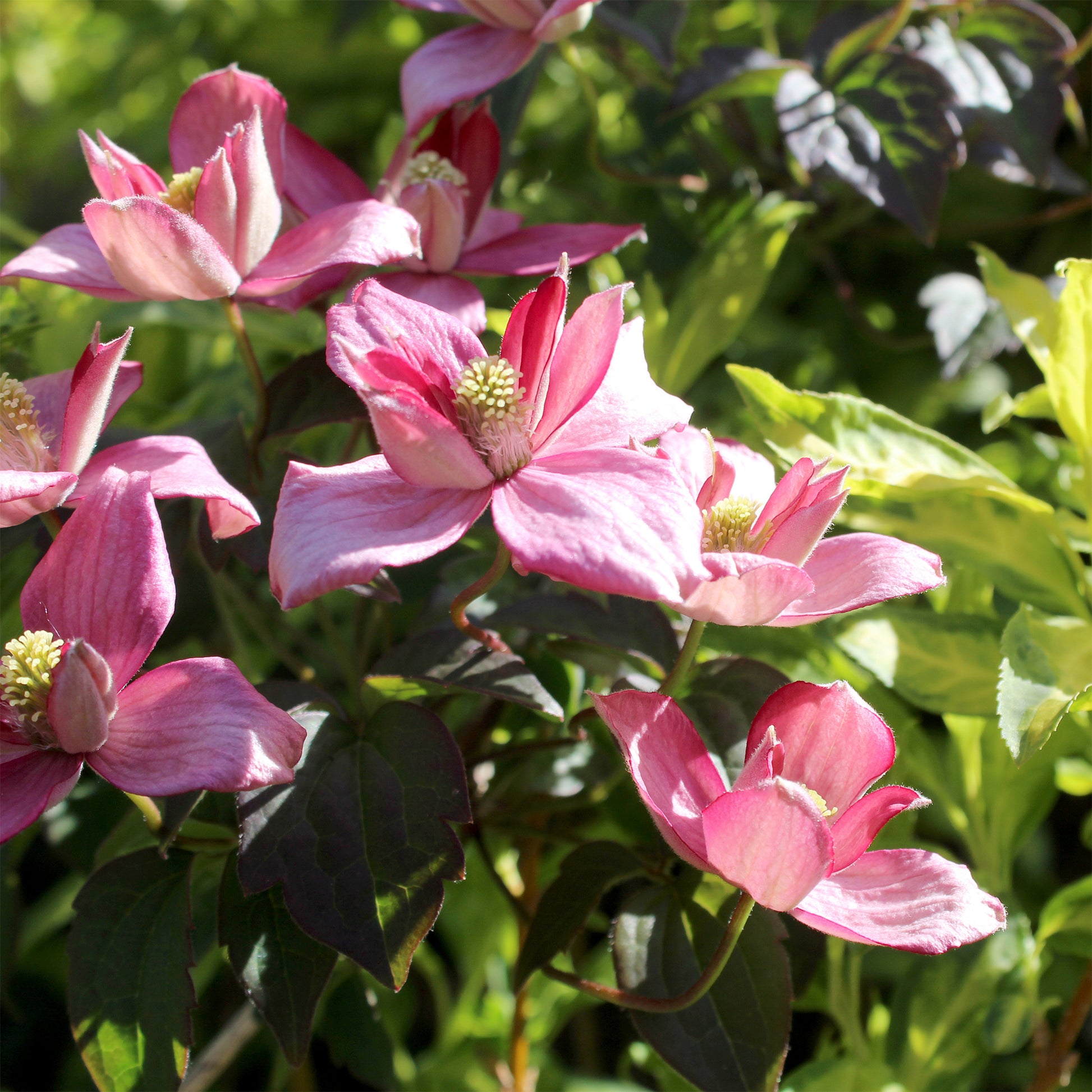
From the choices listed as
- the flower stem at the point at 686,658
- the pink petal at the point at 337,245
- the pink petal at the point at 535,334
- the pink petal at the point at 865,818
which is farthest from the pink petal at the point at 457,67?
the pink petal at the point at 865,818

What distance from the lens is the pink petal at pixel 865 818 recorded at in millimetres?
419

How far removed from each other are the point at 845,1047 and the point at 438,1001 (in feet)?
1.19

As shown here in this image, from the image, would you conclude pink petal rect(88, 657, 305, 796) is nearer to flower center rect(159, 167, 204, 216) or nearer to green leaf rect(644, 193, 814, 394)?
flower center rect(159, 167, 204, 216)

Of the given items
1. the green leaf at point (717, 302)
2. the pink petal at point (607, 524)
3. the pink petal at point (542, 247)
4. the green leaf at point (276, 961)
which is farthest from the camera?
the green leaf at point (717, 302)

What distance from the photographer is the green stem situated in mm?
427

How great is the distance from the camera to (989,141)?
2.67ft

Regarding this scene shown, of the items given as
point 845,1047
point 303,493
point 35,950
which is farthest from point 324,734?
point 35,950

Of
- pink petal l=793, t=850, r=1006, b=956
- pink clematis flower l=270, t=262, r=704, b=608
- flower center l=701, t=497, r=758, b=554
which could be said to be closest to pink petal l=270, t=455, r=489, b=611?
pink clematis flower l=270, t=262, r=704, b=608

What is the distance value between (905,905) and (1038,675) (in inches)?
6.5

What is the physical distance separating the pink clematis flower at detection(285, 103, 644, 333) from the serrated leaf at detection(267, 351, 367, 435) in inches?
2.4

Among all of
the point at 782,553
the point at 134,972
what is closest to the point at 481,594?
the point at 782,553

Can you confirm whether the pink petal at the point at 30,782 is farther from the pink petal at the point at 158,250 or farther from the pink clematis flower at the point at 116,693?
the pink petal at the point at 158,250

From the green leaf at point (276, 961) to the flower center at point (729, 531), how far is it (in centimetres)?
26

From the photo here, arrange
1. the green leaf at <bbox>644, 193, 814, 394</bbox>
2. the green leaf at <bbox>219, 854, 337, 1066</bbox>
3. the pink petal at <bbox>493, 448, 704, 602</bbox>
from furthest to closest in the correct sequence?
the green leaf at <bbox>644, 193, 814, 394</bbox>
the green leaf at <bbox>219, 854, 337, 1066</bbox>
the pink petal at <bbox>493, 448, 704, 602</bbox>
